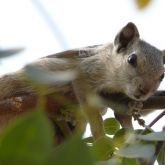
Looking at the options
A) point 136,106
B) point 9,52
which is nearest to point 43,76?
point 9,52

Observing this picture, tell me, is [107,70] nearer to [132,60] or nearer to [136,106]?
[132,60]

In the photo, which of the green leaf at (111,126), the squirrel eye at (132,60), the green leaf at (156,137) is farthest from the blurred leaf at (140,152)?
the squirrel eye at (132,60)

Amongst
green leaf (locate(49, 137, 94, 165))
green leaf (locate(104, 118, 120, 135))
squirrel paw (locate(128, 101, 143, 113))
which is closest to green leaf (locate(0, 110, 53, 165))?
green leaf (locate(49, 137, 94, 165))

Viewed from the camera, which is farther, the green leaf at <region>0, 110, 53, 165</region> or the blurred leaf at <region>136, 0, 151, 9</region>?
the blurred leaf at <region>136, 0, 151, 9</region>

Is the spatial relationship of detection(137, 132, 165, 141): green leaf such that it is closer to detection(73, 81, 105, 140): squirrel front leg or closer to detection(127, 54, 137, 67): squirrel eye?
detection(73, 81, 105, 140): squirrel front leg

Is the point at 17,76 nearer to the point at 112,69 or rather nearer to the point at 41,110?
the point at 112,69

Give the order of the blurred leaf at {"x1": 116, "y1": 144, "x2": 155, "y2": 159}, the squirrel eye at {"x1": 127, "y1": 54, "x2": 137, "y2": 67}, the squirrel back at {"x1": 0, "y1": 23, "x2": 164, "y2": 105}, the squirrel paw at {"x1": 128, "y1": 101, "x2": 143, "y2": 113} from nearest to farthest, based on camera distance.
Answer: the blurred leaf at {"x1": 116, "y1": 144, "x2": 155, "y2": 159} → the squirrel paw at {"x1": 128, "y1": 101, "x2": 143, "y2": 113} → the squirrel back at {"x1": 0, "y1": 23, "x2": 164, "y2": 105} → the squirrel eye at {"x1": 127, "y1": 54, "x2": 137, "y2": 67}

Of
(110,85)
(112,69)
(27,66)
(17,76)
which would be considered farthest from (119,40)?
(27,66)
